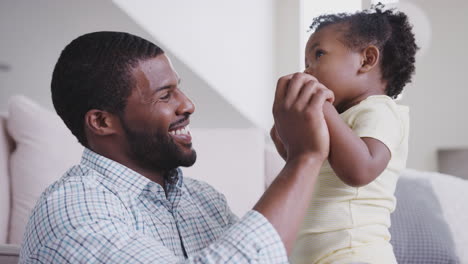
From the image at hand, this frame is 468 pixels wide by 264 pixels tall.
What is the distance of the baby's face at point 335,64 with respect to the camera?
1096mm

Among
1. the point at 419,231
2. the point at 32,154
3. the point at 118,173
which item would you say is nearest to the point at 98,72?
the point at 118,173

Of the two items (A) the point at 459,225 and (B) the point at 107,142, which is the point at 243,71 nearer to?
(A) the point at 459,225

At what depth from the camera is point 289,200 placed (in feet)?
2.49

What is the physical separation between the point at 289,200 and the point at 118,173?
0.36 m

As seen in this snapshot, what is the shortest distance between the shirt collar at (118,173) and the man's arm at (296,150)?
0.95 feet

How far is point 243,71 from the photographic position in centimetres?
452

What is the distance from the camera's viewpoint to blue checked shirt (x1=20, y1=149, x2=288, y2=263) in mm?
731

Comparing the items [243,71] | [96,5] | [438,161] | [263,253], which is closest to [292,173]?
[263,253]

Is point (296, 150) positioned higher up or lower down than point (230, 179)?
higher up

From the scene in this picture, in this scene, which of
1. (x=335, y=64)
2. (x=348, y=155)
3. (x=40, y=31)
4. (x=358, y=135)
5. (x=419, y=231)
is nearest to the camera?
(x=348, y=155)

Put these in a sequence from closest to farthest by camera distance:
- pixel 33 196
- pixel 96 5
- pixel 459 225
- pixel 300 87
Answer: pixel 300 87
pixel 33 196
pixel 459 225
pixel 96 5

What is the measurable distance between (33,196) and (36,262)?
33.9 inches

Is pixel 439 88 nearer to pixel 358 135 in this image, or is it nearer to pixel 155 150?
pixel 358 135

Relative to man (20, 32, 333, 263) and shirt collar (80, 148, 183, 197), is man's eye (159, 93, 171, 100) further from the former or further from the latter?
shirt collar (80, 148, 183, 197)
